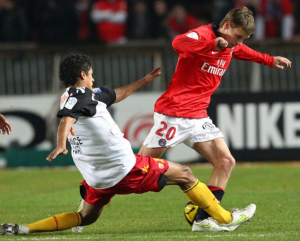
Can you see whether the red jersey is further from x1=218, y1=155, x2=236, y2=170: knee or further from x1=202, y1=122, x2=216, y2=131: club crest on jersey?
x1=218, y1=155, x2=236, y2=170: knee

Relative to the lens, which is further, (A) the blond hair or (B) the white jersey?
(A) the blond hair

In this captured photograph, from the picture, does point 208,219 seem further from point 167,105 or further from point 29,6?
point 29,6

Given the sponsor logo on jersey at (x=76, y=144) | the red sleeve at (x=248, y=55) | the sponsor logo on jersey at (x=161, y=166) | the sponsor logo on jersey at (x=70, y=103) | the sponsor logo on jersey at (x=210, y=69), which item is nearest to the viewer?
the sponsor logo on jersey at (x=70, y=103)

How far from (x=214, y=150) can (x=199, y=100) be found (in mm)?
664

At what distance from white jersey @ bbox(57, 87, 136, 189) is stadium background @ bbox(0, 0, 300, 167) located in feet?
25.7

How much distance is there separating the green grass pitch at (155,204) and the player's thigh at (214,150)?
0.81m

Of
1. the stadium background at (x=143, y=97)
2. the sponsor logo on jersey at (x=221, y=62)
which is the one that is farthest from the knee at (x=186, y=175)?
the stadium background at (x=143, y=97)

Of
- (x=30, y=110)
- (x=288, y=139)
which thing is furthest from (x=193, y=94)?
(x=30, y=110)

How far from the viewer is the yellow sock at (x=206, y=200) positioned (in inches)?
253

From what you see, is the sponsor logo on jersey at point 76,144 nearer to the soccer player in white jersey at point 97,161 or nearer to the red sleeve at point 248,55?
the soccer player in white jersey at point 97,161

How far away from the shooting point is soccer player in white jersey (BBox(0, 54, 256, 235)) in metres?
5.91

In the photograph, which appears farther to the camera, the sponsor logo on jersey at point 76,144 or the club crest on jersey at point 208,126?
the club crest on jersey at point 208,126

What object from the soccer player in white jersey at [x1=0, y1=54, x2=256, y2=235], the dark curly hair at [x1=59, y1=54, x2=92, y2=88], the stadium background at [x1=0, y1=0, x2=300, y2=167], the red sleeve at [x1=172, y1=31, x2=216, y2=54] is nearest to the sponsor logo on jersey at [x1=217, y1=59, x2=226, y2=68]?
the red sleeve at [x1=172, y1=31, x2=216, y2=54]

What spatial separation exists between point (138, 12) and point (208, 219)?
1030 centimetres
